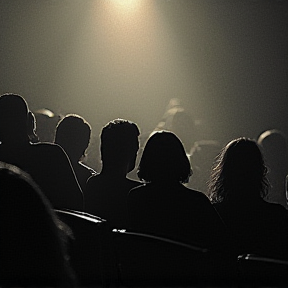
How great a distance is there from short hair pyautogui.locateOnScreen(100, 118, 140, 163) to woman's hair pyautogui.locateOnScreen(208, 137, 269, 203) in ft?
1.32

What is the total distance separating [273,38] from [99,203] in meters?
9.20

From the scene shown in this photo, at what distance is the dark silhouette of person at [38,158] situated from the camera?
3.07 meters

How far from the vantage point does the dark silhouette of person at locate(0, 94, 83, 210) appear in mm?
3068

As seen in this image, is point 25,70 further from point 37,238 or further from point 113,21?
point 37,238

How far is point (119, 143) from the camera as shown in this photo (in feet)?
10.3

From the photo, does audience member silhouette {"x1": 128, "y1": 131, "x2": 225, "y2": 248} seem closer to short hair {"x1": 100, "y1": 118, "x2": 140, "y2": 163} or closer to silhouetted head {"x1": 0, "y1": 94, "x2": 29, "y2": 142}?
short hair {"x1": 100, "y1": 118, "x2": 140, "y2": 163}

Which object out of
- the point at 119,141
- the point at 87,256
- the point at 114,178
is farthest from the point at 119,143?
the point at 87,256

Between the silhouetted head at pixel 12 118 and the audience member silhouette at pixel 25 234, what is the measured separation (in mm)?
2214

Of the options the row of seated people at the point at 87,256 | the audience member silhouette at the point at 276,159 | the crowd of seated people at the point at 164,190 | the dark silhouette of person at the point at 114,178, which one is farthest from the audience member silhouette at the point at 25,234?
the audience member silhouette at the point at 276,159

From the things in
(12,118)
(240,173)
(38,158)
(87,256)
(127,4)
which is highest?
(127,4)

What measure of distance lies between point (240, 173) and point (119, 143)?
55 cm

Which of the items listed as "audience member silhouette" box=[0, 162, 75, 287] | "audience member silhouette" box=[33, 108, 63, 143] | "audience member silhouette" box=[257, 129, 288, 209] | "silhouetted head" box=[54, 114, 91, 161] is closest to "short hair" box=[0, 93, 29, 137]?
"silhouetted head" box=[54, 114, 91, 161]

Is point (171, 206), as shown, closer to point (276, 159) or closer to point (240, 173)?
point (240, 173)

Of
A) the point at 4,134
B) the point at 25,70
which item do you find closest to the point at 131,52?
the point at 25,70
